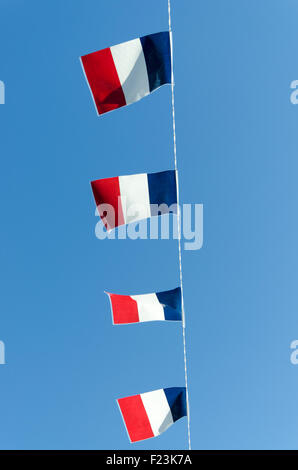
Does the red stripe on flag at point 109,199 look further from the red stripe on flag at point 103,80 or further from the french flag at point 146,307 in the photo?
the french flag at point 146,307

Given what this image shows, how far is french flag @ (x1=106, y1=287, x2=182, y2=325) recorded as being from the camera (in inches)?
239

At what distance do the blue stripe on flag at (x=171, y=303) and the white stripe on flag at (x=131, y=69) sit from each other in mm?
2953

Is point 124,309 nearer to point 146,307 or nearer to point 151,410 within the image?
point 146,307

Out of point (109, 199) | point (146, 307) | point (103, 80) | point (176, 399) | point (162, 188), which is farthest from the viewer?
point (176, 399)

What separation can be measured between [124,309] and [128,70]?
351 cm

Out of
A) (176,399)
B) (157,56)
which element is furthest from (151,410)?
(157,56)

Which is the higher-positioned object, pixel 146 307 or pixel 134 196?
pixel 134 196

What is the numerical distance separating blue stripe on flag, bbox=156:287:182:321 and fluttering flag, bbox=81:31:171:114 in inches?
114

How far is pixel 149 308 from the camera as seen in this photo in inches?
244

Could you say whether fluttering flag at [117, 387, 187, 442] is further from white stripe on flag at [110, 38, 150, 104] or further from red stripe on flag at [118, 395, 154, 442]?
white stripe on flag at [110, 38, 150, 104]

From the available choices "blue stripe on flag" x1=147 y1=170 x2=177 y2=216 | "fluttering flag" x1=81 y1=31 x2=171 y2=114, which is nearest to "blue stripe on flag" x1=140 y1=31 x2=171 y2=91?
"fluttering flag" x1=81 y1=31 x2=171 y2=114
